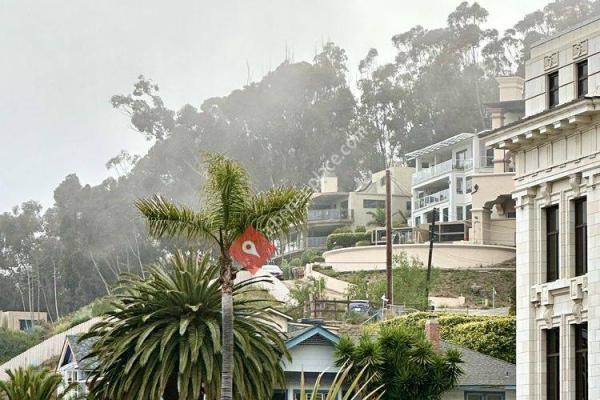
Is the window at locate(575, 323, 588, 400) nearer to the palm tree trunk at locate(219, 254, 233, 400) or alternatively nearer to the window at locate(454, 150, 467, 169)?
the palm tree trunk at locate(219, 254, 233, 400)

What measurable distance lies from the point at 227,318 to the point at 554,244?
11080 mm

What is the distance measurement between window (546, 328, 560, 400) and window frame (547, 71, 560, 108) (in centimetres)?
660

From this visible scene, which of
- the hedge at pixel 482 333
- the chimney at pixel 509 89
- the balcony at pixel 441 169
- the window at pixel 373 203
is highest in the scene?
the chimney at pixel 509 89

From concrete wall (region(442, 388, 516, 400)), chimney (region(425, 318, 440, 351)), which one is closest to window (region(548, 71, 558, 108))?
concrete wall (region(442, 388, 516, 400))

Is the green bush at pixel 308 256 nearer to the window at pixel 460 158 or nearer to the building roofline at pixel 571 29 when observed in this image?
the window at pixel 460 158

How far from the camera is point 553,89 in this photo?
5216 cm

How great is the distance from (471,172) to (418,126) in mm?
52704

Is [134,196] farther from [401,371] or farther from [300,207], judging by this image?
[300,207]

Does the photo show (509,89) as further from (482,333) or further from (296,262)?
(482,333)

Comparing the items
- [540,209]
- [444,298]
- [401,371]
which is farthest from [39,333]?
[540,209]

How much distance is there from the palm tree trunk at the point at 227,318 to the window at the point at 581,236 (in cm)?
1045

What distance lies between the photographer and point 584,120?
4912 cm

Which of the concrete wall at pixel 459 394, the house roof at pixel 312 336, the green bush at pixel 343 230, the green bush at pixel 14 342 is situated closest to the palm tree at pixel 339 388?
the house roof at pixel 312 336

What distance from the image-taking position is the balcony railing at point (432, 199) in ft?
484
